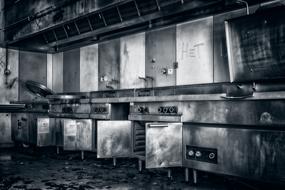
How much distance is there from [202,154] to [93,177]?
4.02 feet

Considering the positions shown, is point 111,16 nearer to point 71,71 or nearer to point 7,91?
point 71,71

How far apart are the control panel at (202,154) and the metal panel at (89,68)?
3.04 m

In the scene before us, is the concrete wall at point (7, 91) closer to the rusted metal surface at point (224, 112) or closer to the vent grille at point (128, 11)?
the vent grille at point (128, 11)

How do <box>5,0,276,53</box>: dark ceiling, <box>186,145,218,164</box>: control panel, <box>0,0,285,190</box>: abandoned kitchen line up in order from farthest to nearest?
<box>5,0,276,53</box>: dark ceiling, <box>186,145,218,164</box>: control panel, <box>0,0,285,190</box>: abandoned kitchen

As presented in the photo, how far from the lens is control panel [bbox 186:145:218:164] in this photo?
8.23 ft

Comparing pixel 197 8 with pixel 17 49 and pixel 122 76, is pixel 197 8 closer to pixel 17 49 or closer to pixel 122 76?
pixel 122 76

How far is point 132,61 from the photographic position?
15.2 feet

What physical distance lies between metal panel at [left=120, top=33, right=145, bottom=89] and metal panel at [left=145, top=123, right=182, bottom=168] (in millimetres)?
1800

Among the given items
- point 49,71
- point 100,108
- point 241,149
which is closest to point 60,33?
point 49,71

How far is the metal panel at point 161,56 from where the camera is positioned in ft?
13.2

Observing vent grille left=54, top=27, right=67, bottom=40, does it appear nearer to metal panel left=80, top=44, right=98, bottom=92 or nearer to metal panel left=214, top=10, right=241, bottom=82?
metal panel left=80, top=44, right=98, bottom=92

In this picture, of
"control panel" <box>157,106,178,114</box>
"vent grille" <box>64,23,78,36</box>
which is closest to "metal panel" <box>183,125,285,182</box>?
"control panel" <box>157,106,178,114</box>

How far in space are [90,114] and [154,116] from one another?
134 cm

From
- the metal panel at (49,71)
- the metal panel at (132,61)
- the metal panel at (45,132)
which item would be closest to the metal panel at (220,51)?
the metal panel at (132,61)
